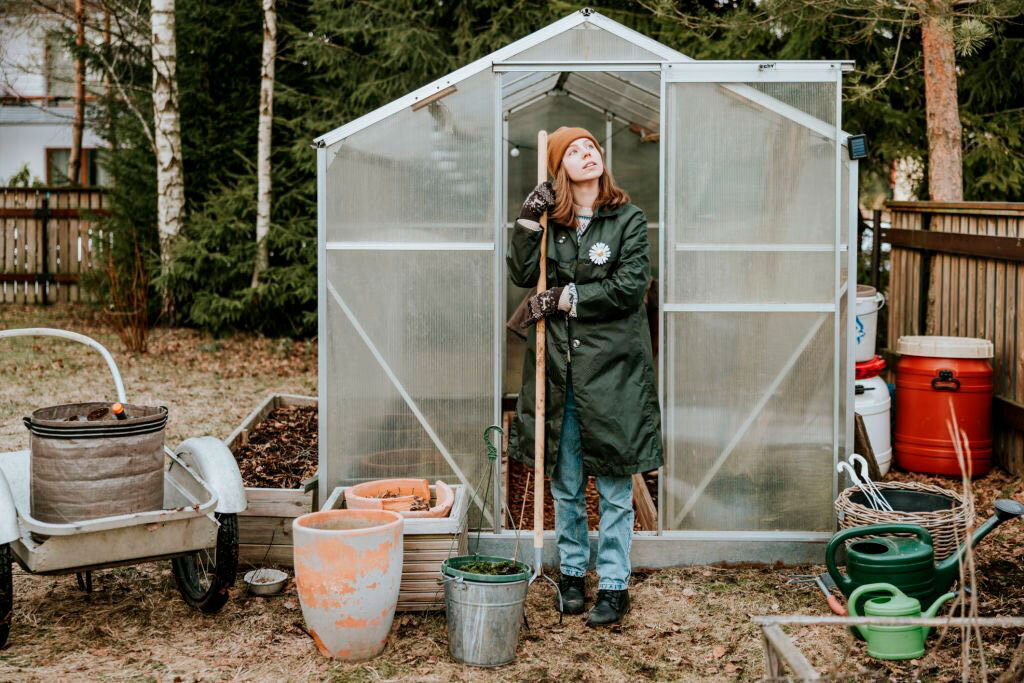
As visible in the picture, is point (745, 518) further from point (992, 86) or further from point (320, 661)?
point (992, 86)

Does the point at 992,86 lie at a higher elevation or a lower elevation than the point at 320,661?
higher

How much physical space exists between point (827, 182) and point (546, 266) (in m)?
1.38

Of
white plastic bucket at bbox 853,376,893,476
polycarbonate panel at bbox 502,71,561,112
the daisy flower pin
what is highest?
polycarbonate panel at bbox 502,71,561,112

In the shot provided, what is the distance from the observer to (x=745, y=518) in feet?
15.0

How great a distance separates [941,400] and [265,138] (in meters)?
6.71

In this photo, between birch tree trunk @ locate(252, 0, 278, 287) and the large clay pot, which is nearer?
the large clay pot

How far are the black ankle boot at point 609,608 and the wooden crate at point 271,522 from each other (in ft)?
4.57

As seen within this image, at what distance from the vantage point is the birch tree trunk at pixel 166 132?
9.70 metres

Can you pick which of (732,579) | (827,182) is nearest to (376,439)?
(732,579)

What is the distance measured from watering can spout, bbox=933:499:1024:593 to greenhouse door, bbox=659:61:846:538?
771 millimetres

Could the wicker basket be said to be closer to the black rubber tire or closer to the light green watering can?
the light green watering can

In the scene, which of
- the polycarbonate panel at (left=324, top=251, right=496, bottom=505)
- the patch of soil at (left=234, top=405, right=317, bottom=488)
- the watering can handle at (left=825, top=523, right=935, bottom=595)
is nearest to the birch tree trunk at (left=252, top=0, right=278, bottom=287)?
the patch of soil at (left=234, top=405, right=317, bottom=488)

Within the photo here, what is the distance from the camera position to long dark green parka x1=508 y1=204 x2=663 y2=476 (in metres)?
3.89

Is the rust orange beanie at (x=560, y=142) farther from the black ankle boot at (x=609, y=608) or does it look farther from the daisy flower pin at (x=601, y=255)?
the black ankle boot at (x=609, y=608)
